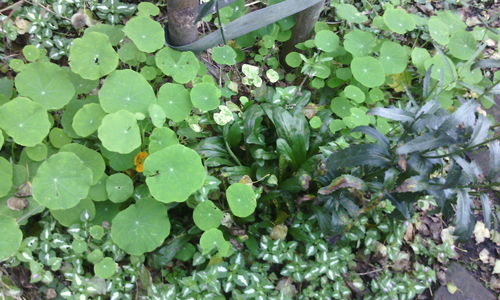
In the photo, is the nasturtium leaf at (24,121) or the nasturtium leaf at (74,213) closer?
the nasturtium leaf at (24,121)

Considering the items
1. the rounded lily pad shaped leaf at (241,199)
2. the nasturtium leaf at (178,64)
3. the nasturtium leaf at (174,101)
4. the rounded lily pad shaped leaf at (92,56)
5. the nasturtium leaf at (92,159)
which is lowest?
the rounded lily pad shaped leaf at (241,199)

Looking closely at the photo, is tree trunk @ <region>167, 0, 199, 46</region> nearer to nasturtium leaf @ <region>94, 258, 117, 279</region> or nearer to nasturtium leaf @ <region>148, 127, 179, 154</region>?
nasturtium leaf @ <region>148, 127, 179, 154</region>

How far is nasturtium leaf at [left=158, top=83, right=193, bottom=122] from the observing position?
90.1 inches

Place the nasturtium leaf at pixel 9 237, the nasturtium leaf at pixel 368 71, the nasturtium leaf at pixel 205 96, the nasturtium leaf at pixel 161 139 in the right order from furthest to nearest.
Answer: the nasturtium leaf at pixel 368 71 < the nasturtium leaf at pixel 205 96 < the nasturtium leaf at pixel 161 139 < the nasturtium leaf at pixel 9 237

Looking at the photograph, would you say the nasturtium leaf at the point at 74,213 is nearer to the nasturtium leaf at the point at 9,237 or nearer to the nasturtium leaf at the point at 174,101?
the nasturtium leaf at the point at 9,237

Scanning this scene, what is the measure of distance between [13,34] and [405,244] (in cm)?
297

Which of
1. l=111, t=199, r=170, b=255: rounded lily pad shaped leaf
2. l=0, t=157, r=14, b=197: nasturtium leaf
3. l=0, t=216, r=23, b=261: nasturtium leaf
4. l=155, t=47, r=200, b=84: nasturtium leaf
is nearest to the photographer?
l=0, t=216, r=23, b=261: nasturtium leaf

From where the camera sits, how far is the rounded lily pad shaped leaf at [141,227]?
6.66 ft

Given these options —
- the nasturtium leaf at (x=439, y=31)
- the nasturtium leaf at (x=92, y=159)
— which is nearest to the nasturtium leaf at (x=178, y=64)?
the nasturtium leaf at (x=92, y=159)

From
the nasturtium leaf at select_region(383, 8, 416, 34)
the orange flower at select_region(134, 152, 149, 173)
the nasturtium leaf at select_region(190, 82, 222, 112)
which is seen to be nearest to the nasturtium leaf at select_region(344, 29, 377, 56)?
the nasturtium leaf at select_region(383, 8, 416, 34)

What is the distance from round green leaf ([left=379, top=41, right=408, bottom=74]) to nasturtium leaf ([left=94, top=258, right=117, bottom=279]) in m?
2.16

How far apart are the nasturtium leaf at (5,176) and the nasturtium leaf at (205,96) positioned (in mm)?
1008

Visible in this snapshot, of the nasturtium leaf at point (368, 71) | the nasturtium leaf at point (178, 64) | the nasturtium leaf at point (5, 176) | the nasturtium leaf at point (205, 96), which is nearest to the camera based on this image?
the nasturtium leaf at point (5, 176)

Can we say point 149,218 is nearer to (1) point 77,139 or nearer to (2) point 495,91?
(1) point 77,139
